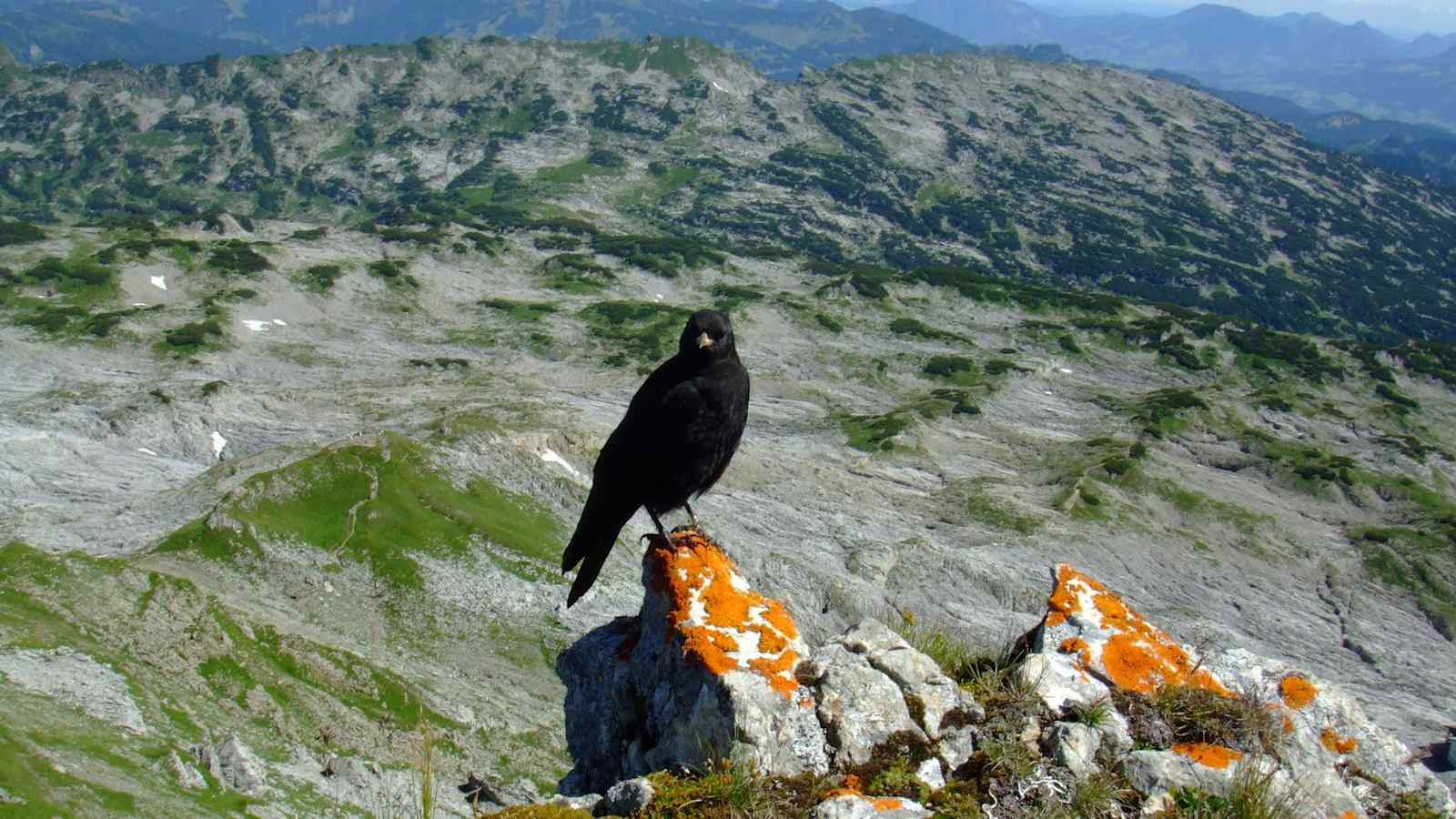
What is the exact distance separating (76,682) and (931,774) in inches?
1596

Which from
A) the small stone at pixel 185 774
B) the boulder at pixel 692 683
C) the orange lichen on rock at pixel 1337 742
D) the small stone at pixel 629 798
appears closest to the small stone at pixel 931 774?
the boulder at pixel 692 683

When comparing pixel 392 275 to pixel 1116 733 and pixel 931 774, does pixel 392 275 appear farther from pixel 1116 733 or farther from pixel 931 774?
pixel 1116 733

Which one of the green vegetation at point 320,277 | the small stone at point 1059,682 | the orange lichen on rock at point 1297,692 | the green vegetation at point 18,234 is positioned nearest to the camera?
the small stone at point 1059,682

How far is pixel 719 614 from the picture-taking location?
1075 centimetres

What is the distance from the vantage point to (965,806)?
24.0ft

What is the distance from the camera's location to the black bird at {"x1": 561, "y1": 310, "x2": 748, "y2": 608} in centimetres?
1116

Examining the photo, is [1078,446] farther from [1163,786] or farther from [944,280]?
[1163,786]

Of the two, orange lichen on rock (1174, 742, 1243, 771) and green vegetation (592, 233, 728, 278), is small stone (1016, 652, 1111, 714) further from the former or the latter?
green vegetation (592, 233, 728, 278)

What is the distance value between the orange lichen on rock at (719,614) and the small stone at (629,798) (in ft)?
5.79

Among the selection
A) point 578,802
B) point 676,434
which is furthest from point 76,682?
point 676,434

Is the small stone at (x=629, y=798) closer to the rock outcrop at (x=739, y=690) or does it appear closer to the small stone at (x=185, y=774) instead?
the rock outcrop at (x=739, y=690)

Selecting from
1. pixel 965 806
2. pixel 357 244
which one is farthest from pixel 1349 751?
pixel 357 244

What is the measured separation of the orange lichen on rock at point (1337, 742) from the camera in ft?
28.7

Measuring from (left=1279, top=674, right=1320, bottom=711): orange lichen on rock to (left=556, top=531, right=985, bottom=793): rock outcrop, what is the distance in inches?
130
